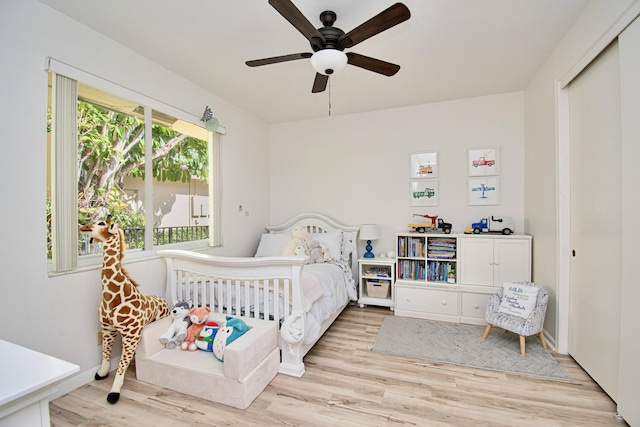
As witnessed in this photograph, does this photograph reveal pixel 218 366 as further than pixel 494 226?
No

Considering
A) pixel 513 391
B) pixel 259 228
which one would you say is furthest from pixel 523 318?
pixel 259 228

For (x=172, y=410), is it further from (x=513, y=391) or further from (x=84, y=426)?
(x=513, y=391)

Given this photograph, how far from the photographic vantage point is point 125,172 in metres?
2.53

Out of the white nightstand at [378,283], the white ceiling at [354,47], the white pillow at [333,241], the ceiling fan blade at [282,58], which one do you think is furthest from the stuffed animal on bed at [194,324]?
the white ceiling at [354,47]

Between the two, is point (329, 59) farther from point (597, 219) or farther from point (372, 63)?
point (597, 219)

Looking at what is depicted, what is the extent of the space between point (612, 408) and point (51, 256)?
12.3 feet

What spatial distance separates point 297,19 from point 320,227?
2.83m

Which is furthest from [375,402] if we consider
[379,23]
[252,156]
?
[252,156]

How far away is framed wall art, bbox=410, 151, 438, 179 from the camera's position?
145 inches

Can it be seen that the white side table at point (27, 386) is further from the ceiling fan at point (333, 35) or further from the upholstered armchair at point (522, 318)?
the upholstered armchair at point (522, 318)

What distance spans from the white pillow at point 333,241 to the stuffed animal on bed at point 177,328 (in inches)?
70.7

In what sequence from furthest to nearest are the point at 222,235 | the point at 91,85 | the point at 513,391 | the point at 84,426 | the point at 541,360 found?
1. the point at 222,235
2. the point at 541,360
3. the point at 91,85
4. the point at 513,391
5. the point at 84,426

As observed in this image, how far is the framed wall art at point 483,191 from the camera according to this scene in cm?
344

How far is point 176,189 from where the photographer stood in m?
3.06
